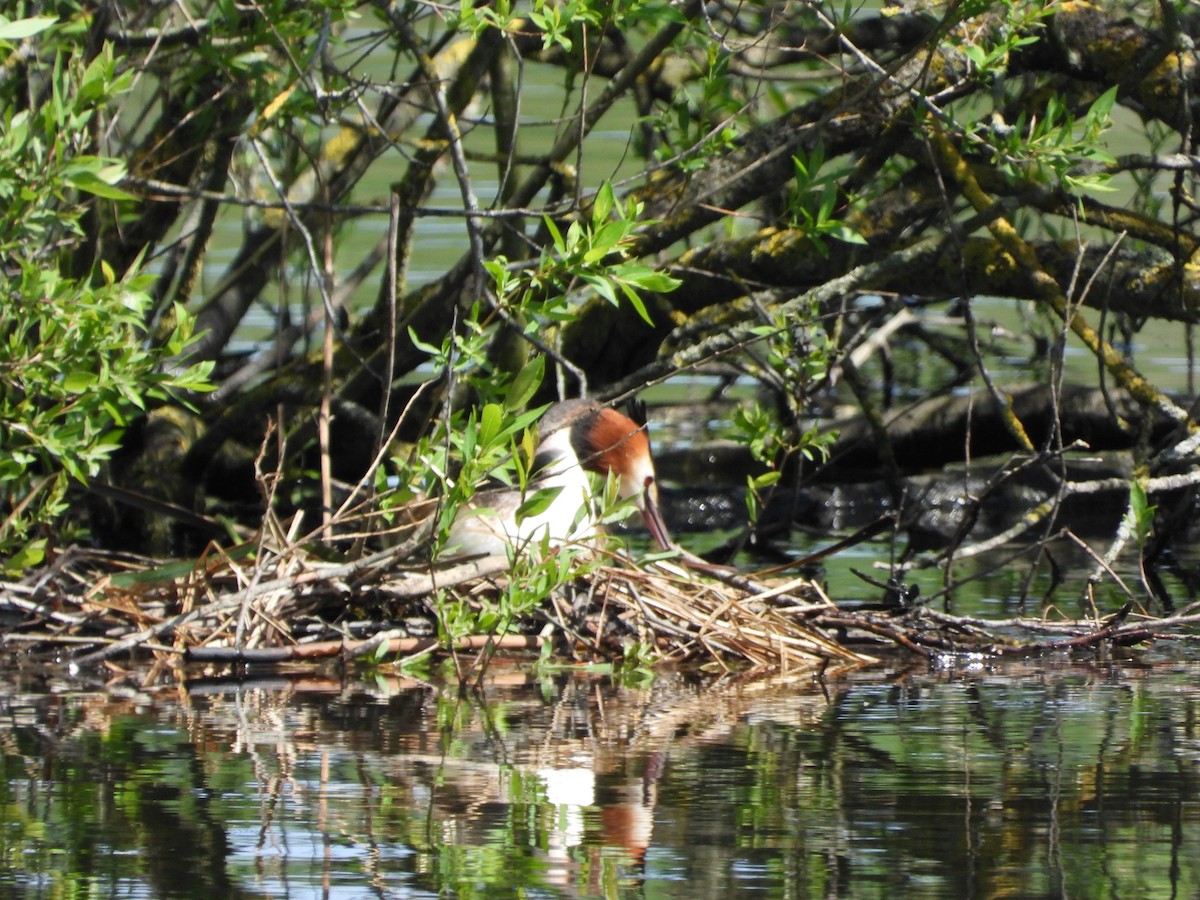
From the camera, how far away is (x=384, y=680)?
5.14m

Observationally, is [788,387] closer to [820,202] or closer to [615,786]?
[820,202]

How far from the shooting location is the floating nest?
17.6 ft

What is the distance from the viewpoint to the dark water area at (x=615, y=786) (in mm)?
3123

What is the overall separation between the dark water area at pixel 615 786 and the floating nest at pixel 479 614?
206mm

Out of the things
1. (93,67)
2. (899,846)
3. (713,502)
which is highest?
(93,67)

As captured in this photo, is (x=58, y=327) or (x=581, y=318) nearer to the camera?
(x=58, y=327)

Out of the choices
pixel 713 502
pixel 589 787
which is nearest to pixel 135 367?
pixel 589 787

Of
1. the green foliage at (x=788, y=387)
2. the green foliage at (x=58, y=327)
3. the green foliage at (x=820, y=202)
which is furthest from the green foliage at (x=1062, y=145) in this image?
the green foliage at (x=58, y=327)

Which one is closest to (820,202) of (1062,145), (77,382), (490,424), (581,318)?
(1062,145)

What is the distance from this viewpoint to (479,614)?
523 centimetres

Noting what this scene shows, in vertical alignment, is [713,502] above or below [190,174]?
below

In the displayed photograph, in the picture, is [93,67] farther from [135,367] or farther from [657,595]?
[657,595]

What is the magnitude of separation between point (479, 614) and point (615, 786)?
1.52 metres

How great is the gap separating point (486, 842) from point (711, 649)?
2154 millimetres
